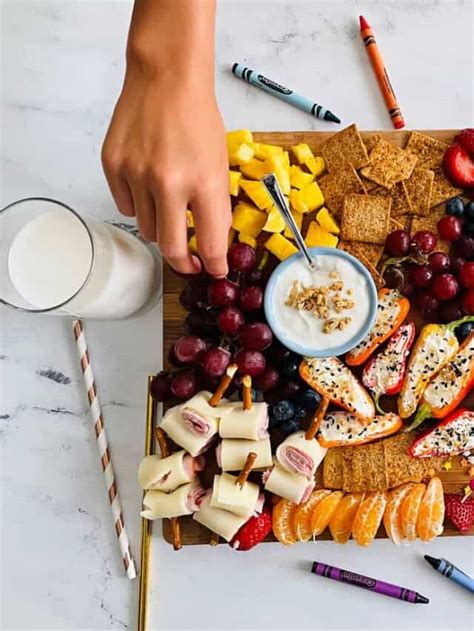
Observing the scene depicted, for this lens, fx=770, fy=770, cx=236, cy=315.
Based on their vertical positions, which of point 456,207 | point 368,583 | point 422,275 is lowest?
point 368,583

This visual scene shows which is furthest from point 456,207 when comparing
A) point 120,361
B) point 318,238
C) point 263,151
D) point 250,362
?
point 120,361

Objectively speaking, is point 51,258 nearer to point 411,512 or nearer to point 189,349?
point 189,349

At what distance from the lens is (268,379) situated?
1218 millimetres

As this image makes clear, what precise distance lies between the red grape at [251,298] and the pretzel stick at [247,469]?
0.23 m

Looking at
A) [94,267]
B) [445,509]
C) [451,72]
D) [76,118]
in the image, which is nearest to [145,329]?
[94,267]

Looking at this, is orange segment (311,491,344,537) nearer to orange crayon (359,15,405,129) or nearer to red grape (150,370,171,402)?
red grape (150,370,171,402)

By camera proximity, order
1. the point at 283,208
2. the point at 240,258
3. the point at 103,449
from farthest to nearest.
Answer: the point at 103,449
the point at 240,258
the point at 283,208

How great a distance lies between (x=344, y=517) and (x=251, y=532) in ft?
0.50

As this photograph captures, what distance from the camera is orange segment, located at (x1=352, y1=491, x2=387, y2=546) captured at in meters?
1.22

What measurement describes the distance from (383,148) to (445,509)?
2.01 feet

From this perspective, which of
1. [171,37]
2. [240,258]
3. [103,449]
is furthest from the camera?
[103,449]

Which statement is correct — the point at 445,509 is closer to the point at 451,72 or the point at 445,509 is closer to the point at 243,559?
the point at 243,559

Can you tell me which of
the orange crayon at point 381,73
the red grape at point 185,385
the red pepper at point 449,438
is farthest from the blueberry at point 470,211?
the red grape at point 185,385

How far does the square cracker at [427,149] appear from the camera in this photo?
1.31 metres
